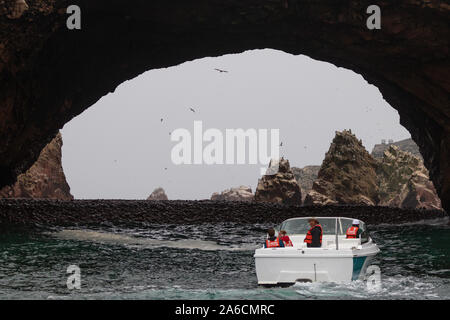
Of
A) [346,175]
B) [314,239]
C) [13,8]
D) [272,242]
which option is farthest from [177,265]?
[346,175]

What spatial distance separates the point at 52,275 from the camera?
669 inches

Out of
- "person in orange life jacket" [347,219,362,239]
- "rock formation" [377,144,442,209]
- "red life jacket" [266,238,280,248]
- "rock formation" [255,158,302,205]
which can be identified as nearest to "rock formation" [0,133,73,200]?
"rock formation" [255,158,302,205]

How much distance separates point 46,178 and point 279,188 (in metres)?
49.0

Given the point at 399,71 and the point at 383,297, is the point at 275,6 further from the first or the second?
the point at 383,297

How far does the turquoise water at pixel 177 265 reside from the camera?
1384 centimetres

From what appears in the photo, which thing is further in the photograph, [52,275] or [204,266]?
[204,266]

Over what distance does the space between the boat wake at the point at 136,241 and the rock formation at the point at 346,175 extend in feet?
291

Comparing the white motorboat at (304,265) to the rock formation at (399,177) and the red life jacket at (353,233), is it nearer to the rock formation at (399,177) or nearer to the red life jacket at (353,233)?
the red life jacket at (353,233)

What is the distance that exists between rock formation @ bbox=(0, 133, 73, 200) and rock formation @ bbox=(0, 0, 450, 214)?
75.9 meters

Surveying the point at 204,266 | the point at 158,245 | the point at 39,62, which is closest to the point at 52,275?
the point at 204,266

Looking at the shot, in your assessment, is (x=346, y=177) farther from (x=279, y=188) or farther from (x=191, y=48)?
(x=191, y=48)

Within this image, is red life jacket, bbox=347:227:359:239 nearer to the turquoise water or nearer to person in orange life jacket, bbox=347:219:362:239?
person in orange life jacket, bbox=347:219:362:239

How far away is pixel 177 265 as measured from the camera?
19.7 m

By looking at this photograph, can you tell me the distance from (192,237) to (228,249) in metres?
5.48
